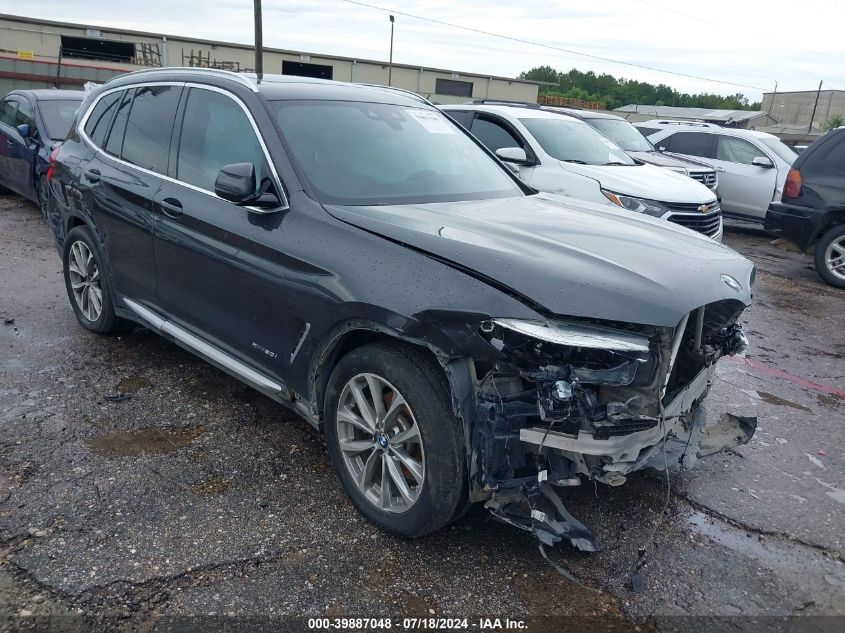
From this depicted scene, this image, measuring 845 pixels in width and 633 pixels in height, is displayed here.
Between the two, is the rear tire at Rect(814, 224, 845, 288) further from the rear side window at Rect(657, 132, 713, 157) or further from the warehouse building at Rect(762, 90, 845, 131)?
the warehouse building at Rect(762, 90, 845, 131)

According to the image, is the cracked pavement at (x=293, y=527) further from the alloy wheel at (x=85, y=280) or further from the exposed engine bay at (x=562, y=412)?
the alloy wheel at (x=85, y=280)

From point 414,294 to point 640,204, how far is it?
5384 millimetres

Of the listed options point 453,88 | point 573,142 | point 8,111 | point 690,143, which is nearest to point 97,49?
point 453,88

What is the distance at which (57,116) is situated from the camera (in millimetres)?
9141

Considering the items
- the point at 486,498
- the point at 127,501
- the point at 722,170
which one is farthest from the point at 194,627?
the point at 722,170

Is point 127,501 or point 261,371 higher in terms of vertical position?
point 261,371

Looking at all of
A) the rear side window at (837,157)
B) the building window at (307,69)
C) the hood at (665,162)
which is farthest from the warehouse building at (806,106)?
the rear side window at (837,157)

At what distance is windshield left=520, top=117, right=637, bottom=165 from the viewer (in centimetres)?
842

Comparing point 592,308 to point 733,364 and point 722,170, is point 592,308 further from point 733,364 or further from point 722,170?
point 722,170

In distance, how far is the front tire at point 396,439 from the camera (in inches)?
105

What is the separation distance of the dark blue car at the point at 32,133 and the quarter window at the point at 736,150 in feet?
33.8

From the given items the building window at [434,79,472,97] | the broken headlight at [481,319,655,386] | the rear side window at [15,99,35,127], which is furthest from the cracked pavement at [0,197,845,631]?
the building window at [434,79,472,97]

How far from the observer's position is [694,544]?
3113 mm

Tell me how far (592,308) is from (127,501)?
2.30 m
